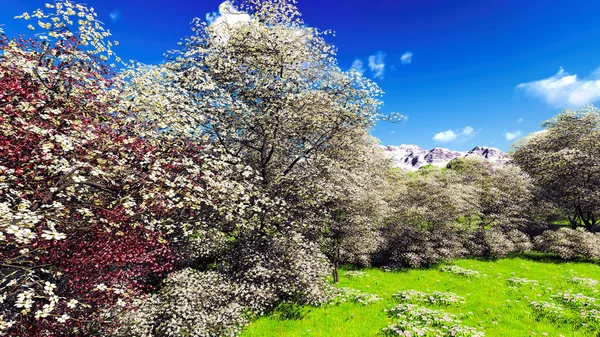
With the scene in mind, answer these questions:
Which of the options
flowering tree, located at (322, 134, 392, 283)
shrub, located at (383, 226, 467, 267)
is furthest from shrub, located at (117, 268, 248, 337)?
shrub, located at (383, 226, 467, 267)

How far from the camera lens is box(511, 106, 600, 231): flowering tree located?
31391 mm

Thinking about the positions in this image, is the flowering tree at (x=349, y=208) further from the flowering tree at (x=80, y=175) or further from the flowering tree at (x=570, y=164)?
the flowering tree at (x=570, y=164)

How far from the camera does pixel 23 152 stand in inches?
339

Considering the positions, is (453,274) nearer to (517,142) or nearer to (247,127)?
(247,127)

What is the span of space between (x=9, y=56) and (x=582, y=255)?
44371mm

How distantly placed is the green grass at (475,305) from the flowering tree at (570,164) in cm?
980

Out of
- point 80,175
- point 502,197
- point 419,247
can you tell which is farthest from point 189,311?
point 502,197

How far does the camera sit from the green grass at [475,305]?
13539 mm

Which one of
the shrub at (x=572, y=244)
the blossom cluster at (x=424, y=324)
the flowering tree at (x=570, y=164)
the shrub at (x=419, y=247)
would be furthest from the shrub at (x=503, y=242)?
the blossom cluster at (x=424, y=324)

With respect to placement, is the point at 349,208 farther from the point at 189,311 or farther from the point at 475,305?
the point at 189,311

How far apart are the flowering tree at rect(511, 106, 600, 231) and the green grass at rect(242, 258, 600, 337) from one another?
980 centimetres

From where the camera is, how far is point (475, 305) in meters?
16.7

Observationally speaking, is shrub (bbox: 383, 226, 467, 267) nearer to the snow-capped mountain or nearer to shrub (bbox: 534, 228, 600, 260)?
shrub (bbox: 534, 228, 600, 260)

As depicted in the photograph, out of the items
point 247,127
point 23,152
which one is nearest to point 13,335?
point 23,152
